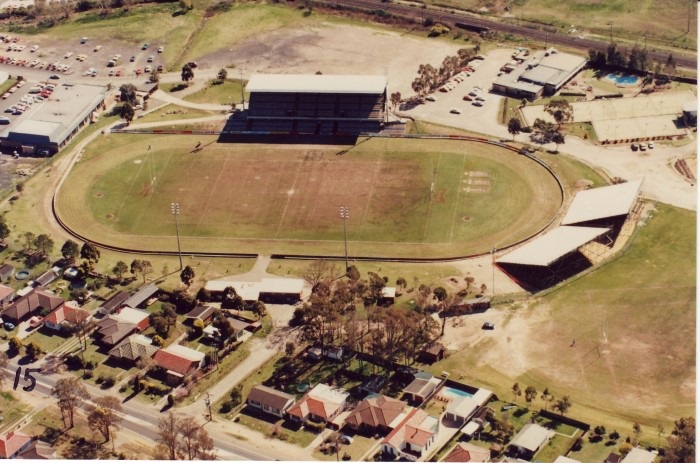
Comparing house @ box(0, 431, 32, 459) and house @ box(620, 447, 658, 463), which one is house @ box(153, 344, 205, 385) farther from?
house @ box(620, 447, 658, 463)

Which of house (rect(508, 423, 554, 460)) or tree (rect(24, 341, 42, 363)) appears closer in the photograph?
house (rect(508, 423, 554, 460))

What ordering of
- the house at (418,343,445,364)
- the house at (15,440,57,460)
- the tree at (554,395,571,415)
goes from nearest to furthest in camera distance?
the house at (15,440,57,460) < the tree at (554,395,571,415) < the house at (418,343,445,364)

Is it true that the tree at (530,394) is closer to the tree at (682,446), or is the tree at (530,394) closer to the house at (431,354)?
the house at (431,354)

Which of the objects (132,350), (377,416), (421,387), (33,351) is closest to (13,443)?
(33,351)

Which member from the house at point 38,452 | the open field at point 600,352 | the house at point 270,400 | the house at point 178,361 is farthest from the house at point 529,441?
the house at point 38,452

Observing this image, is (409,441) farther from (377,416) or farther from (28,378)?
(28,378)

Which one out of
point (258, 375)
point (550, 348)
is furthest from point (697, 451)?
point (258, 375)

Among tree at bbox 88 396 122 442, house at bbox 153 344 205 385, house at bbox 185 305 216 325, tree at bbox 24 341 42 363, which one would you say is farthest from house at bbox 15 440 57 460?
house at bbox 185 305 216 325
